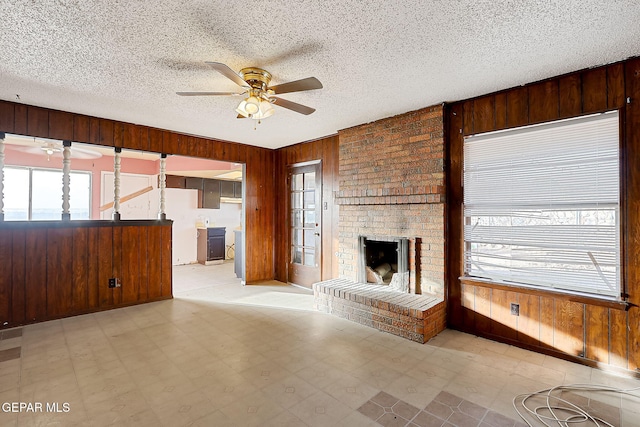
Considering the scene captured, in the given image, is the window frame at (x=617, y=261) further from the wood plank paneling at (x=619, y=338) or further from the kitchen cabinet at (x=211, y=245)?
the kitchen cabinet at (x=211, y=245)

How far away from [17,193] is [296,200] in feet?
20.5

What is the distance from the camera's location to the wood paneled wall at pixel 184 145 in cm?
373

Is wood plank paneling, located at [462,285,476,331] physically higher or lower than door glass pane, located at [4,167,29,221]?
lower

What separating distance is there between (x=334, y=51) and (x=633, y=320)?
334cm

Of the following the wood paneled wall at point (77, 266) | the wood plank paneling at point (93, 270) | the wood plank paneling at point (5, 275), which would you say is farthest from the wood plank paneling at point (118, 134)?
the wood plank paneling at point (5, 275)

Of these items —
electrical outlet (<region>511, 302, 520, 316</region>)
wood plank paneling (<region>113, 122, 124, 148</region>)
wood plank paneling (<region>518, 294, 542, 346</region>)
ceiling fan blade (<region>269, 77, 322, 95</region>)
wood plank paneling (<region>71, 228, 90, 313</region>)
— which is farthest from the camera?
wood plank paneling (<region>113, 122, 124, 148</region>)

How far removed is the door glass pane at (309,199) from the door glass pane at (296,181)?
0.81ft

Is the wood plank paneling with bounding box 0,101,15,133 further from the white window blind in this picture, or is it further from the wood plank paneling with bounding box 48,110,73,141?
the white window blind

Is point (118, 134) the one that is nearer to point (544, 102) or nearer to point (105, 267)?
point (105, 267)

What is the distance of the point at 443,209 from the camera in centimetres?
356

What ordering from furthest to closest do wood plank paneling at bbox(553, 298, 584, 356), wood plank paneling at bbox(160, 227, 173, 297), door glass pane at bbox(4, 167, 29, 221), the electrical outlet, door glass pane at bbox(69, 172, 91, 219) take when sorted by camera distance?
door glass pane at bbox(69, 172, 91, 219) → door glass pane at bbox(4, 167, 29, 221) → wood plank paneling at bbox(160, 227, 173, 297) → the electrical outlet → wood plank paneling at bbox(553, 298, 584, 356)

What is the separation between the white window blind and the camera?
8.83ft

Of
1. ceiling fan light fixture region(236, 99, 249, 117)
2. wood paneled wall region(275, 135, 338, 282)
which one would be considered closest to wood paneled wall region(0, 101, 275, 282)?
wood paneled wall region(275, 135, 338, 282)

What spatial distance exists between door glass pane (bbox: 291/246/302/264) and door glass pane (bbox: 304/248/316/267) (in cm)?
15
